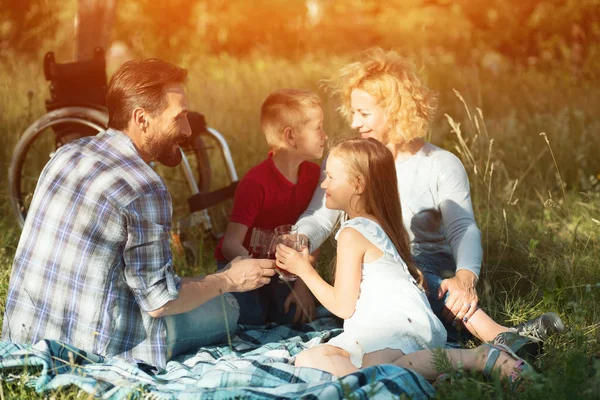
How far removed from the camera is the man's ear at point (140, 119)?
2998 mm

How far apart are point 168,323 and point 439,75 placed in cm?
610

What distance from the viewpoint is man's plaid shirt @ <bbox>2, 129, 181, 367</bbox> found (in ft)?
9.22

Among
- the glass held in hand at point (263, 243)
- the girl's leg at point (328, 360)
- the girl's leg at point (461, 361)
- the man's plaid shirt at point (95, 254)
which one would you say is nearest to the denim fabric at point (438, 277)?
the girl's leg at point (461, 361)

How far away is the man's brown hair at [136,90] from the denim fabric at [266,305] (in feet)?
3.62

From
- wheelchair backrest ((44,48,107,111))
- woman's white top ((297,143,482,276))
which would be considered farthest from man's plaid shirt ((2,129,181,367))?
wheelchair backrest ((44,48,107,111))

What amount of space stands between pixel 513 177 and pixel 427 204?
6.87ft

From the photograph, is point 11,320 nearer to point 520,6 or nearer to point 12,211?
point 12,211

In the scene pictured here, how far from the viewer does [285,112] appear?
3943 mm

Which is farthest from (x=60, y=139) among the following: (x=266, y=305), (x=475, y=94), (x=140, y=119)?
(x=475, y=94)

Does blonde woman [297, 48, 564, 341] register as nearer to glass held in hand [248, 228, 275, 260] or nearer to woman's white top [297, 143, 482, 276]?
woman's white top [297, 143, 482, 276]

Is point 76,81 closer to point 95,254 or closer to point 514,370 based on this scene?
point 95,254

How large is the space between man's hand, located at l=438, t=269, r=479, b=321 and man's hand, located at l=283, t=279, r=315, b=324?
0.70 metres

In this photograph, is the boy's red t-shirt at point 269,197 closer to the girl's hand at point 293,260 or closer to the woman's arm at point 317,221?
the woman's arm at point 317,221

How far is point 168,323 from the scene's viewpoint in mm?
3152
